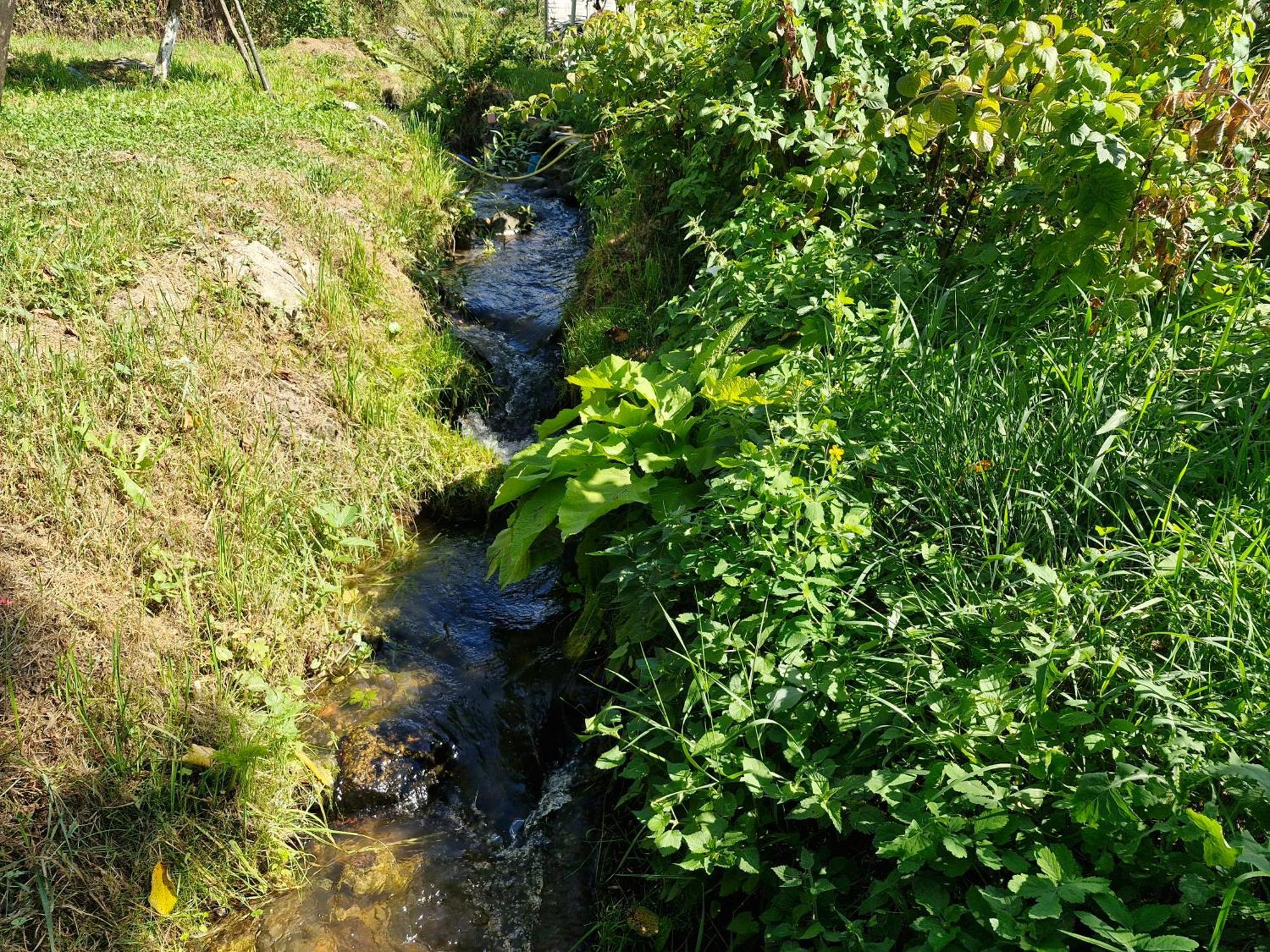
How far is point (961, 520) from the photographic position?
239 centimetres

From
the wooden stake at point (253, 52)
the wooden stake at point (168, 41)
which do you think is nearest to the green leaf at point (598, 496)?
the wooden stake at point (253, 52)

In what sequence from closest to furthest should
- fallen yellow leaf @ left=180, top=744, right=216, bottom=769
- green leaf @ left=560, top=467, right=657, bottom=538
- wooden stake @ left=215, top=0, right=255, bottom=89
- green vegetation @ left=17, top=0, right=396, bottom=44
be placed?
fallen yellow leaf @ left=180, top=744, right=216, bottom=769, green leaf @ left=560, top=467, right=657, bottom=538, wooden stake @ left=215, top=0, right=255, bottom=89, green vegetation @ left=17, top=0, right=396, bottom=44

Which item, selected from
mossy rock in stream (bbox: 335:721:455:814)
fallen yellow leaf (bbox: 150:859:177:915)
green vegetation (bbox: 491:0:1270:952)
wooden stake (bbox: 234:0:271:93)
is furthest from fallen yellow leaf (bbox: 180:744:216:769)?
wooden stake (bbox: 234:0:271:93)

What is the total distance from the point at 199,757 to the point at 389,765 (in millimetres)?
698

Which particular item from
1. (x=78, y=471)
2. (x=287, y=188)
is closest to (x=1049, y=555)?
(x=78, y=471)

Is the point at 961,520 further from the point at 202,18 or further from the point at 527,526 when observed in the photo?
the point at 202,18

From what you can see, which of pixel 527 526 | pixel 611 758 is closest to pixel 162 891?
pixel 611 758

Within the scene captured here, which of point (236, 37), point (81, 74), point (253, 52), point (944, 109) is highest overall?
point (236, 37)

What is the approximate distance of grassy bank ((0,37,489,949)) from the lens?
8.77 ft

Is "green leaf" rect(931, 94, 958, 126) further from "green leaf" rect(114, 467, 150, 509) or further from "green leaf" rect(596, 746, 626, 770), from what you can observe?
"green leaf" rect(114, 467, 150, 509)

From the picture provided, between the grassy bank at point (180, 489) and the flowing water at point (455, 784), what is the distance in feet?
0.70

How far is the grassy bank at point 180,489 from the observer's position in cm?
267

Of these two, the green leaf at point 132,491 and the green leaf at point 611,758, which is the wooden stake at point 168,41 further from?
the green leaf at point 611,758

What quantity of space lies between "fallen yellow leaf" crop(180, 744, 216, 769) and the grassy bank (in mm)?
23
